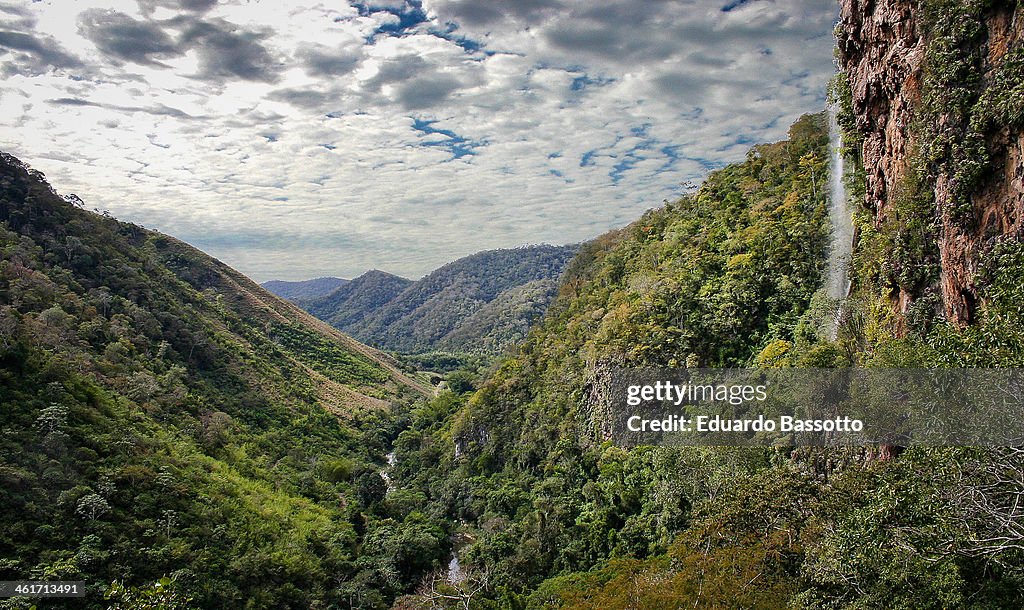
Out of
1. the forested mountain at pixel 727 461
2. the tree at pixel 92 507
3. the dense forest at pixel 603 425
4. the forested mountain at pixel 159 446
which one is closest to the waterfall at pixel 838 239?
the dense forest at pixel 603 425

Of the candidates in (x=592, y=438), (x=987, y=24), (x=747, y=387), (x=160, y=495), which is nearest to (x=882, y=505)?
(x=987, y=24)

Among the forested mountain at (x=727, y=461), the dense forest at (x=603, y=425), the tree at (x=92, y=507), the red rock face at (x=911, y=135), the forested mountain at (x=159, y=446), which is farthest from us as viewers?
the forested mountain at (x=159, y=446)

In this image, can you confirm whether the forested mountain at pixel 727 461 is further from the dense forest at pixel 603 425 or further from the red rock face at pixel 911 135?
the red rock face at pixel 911 135

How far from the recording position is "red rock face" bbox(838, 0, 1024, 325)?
11539 millimetres

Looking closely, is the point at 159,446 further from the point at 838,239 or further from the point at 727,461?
the point at 838,239

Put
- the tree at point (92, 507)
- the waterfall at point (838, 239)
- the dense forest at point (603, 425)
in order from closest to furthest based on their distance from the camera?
1. the dense forest at point (603, 425)
2. the waterfall at point (838, 239)
3. the tree at point (92, 507)

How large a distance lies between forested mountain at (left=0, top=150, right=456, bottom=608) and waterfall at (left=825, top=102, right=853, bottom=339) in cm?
2630

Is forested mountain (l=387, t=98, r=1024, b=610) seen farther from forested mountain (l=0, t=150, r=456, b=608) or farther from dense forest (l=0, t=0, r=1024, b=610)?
forested mountain (l=0, t=150, r=456, b=608)

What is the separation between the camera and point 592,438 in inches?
1329

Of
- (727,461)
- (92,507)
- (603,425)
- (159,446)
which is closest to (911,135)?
(727,461)

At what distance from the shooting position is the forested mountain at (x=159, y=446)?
2497cm

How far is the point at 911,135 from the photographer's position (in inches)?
574

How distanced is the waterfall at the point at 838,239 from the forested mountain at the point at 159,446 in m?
26.3

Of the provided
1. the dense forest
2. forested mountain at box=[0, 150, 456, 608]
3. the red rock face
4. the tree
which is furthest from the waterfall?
the tree
